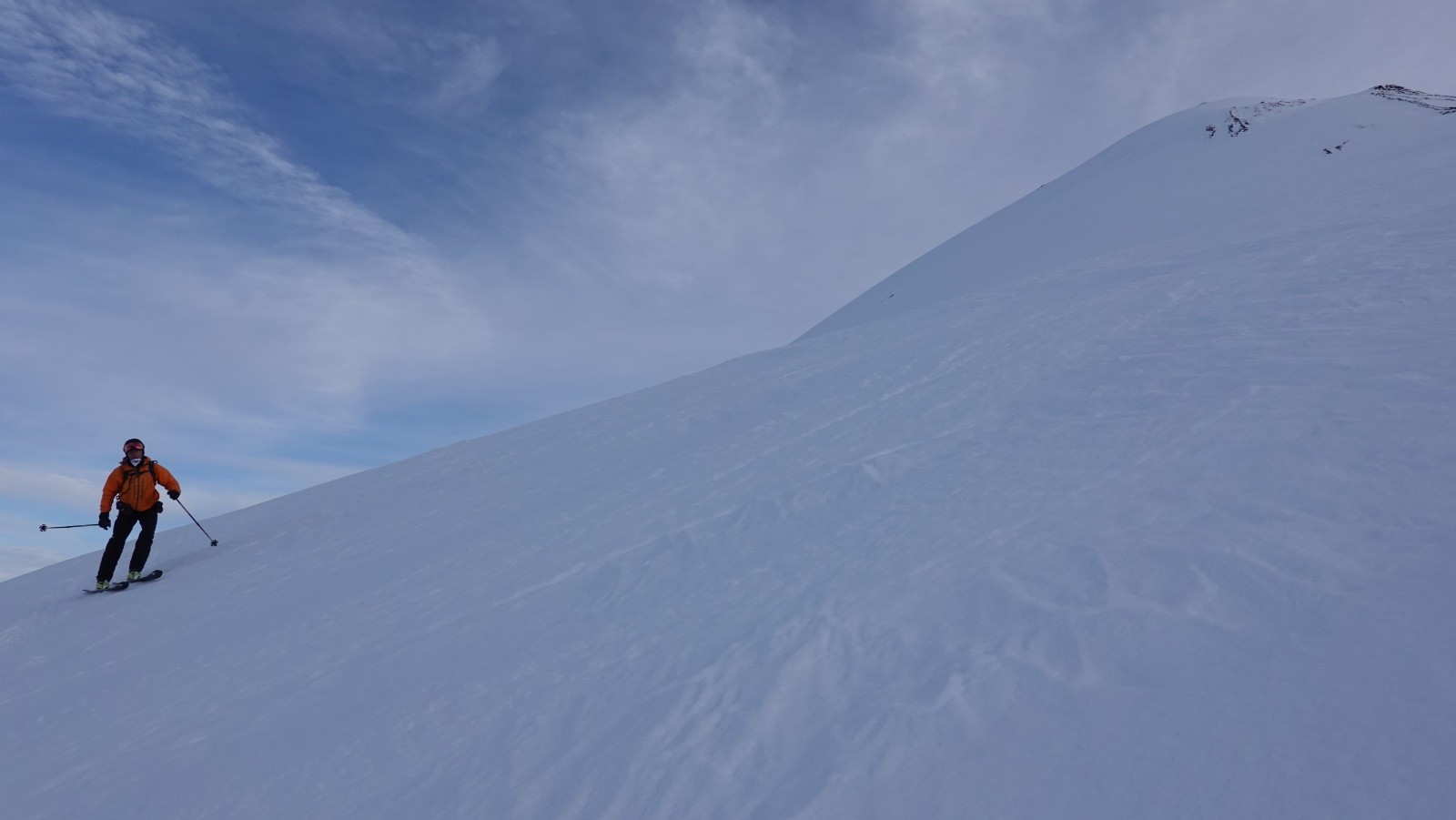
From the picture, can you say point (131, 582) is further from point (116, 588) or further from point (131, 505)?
point (131, 505)

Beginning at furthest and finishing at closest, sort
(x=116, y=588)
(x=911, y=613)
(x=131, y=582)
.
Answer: (x=131, y=582) < (x=116, y=588) < (x=911, y=613)

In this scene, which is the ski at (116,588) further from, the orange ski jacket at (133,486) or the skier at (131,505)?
the orange ski jacket at (133,486)

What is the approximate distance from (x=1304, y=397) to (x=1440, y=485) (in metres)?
1.44

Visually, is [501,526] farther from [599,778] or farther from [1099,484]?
[1099,484]

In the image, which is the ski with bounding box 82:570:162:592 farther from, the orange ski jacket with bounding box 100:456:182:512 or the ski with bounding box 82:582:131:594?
the orange ski jacket with bounding box 100:456:182:512

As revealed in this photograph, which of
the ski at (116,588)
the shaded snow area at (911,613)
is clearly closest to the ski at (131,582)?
the ski at (116,588)

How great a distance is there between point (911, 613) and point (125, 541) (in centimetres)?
943

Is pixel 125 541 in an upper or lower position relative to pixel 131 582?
upper

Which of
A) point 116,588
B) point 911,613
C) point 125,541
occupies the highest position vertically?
point 125,541

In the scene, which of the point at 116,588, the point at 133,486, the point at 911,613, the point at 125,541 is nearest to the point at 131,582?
the point at 116,588

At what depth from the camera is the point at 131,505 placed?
8562mm

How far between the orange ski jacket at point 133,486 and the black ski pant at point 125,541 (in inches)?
3.8

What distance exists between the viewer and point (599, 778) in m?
3.02

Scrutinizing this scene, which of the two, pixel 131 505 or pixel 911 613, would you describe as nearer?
pixel 911 613
